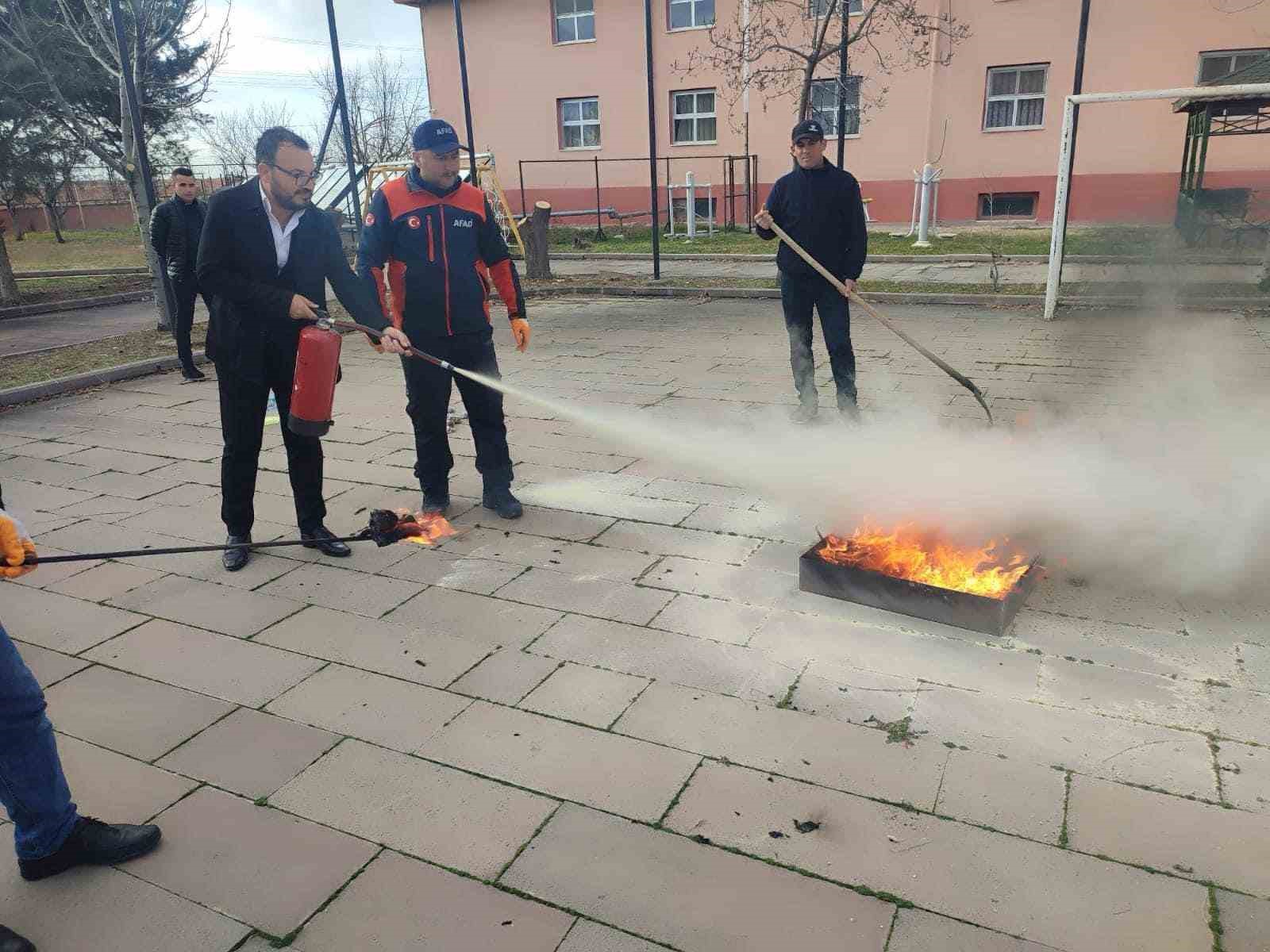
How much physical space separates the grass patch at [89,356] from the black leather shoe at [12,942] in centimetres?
798

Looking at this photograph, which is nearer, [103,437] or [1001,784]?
[1001,784]

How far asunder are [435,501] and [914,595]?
2894 millimetres

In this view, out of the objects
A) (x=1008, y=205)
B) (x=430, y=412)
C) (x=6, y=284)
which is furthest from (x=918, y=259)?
(x=6, y=284)

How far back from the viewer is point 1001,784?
288 cm

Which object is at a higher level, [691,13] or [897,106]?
[691,13]

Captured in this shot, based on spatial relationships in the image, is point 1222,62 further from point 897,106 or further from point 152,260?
point 152,260

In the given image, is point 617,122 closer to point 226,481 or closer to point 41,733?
point 226,481

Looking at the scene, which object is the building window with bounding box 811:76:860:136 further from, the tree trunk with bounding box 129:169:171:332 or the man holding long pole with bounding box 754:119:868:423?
the man holding long pole with bounding box 754:119:868:423

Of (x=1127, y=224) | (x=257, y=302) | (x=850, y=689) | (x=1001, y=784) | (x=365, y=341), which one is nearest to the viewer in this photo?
(x=1001, y=784)

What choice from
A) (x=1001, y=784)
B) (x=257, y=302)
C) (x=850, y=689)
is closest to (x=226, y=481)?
(x=257, y=302)

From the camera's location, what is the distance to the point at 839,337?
21.5ft

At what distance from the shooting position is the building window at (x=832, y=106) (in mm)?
21538

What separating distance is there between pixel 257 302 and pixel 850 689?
3325mm

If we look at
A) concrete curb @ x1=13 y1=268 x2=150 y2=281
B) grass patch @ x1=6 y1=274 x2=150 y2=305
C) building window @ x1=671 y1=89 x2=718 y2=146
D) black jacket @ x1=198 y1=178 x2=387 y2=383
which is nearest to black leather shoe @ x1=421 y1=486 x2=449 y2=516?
black jacket @ x1=198 y1=178 x2=387 y2=383
